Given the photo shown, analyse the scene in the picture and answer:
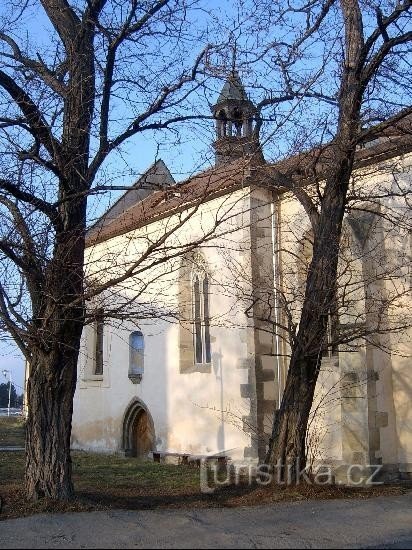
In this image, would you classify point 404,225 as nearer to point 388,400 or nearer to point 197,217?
point 388,400

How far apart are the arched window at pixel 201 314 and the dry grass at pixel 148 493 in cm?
355

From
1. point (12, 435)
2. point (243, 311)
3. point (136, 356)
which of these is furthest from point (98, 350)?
point (243, 311)

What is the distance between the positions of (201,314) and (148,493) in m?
6.50

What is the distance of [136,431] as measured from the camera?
58.7 feet

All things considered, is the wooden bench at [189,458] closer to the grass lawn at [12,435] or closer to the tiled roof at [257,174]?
the grass lawn at [12,435]

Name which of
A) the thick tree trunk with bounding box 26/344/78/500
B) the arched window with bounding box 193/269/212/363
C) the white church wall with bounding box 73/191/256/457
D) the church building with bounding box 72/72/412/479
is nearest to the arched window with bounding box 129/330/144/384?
the church building with bounding box 72/72/412/479

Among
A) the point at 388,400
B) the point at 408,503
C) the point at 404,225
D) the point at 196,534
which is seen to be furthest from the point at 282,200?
the point at 196,534

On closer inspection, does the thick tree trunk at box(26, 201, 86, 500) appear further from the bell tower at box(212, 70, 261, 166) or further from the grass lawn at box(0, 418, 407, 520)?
the bell tower at box(212, 70, 261, 166)

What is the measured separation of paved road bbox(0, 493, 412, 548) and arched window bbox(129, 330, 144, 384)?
949 cm

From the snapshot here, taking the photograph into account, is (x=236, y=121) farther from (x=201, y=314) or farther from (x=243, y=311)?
(x=201, y=314)

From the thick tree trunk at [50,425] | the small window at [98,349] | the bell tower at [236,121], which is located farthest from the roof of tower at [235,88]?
the small window at [98,349]

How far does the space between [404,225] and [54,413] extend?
6.50m

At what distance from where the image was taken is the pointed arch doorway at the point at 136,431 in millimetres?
17556

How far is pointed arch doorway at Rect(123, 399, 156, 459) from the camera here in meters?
17.6
